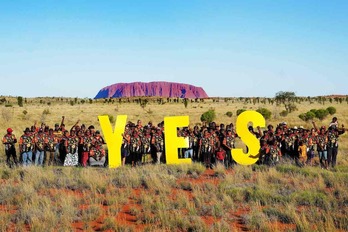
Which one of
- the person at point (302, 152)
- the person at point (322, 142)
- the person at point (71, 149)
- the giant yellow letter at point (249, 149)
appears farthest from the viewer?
the person at point (71, 149)

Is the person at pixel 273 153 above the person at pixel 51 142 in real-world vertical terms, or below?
below

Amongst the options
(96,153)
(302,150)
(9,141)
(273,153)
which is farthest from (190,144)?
(9,141)

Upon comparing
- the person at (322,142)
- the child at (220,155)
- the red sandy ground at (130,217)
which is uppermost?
the person at (322,142)

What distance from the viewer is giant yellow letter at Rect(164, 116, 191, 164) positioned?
14.6 metres

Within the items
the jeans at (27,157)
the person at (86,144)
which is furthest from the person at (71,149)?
the jeans at (27,157)

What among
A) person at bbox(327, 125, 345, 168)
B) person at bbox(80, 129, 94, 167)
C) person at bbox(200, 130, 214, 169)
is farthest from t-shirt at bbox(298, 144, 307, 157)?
person at bbox(80, 129, 94, 167)

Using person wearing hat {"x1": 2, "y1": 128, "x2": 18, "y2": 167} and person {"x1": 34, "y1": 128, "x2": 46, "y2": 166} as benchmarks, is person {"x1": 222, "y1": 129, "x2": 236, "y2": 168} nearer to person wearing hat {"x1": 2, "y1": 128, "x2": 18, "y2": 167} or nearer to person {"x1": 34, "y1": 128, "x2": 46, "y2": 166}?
Answer: person {"x1": 34, "y1": 128, "x2": 46, "y2": 166}

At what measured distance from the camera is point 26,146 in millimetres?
14141

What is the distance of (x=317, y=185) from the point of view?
11.1 m

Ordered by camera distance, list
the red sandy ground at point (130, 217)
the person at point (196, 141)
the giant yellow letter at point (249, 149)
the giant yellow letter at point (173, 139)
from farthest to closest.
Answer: the person at point (196, 141)
the giant yellow letter at point (173, 139)
the giant yellow letter at point (249, 149)
the red sandy ground at point (130, 217)

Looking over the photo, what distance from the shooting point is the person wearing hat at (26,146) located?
14133 mm

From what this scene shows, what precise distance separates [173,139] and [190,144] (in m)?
0.83

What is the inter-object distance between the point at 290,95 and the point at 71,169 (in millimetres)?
68136

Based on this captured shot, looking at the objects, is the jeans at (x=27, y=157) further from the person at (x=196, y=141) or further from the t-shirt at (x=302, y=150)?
the t-shirt at (x=302, y=150)
